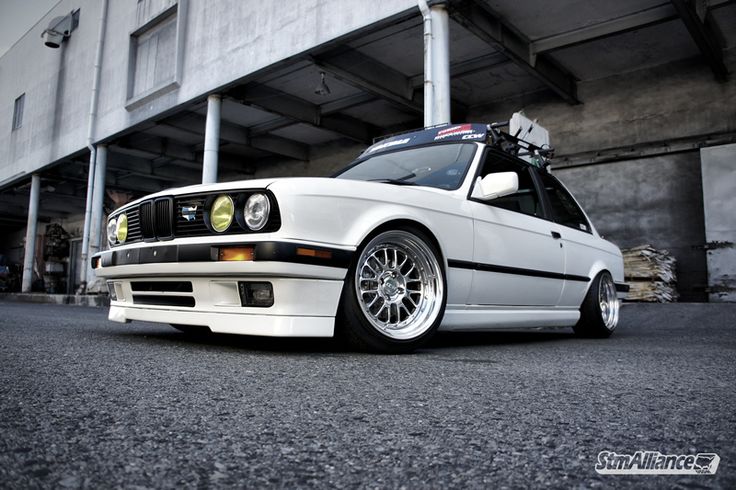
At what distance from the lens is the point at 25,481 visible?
0.85 m

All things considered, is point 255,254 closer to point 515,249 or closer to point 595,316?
point 515,249

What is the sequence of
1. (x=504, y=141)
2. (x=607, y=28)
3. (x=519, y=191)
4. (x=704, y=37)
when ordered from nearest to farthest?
1. (x=519, y=191)
2. (x=504, y=141)
3. (x=704, y=37)
4. (x=607, y=28)

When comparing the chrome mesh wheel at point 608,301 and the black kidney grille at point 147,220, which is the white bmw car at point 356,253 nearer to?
the black kidney grille at point 147,220

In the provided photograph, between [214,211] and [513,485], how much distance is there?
2125mm

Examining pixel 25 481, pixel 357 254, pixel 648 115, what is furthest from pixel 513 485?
pixel 648 115

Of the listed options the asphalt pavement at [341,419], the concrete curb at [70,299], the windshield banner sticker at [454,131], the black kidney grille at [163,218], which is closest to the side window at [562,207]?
the windshield banner sticker at [454,131]

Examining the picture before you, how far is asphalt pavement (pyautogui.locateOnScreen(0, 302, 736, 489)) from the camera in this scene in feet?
3.12

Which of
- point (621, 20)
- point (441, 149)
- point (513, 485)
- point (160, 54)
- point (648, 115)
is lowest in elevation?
point (513, 485)

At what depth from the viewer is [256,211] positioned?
2.60m

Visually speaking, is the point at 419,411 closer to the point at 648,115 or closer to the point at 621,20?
the point at 621,20

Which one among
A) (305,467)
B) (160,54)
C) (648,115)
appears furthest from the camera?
(160,54)

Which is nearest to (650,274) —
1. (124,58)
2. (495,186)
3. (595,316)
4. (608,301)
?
(608,301)

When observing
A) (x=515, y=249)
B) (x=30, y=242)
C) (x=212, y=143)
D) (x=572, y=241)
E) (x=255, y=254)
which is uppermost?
(x=212, y=143)

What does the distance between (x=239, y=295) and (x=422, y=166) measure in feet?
5.41
